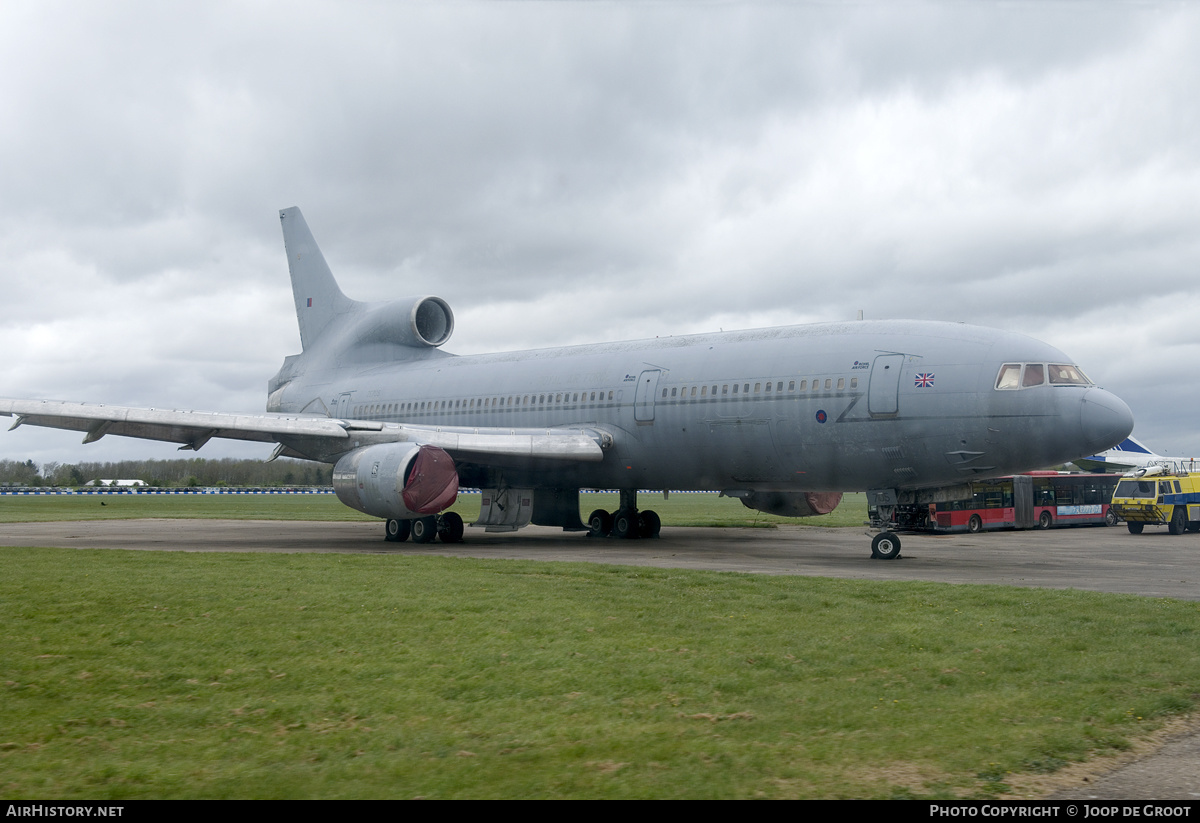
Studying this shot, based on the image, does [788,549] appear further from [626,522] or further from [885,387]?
[885,387]

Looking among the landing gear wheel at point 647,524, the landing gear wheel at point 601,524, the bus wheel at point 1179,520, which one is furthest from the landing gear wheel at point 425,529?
the bus wheel at point 1179,520

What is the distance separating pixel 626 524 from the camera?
25.9 metres

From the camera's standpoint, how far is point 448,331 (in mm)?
32281

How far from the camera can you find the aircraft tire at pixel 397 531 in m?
23.5

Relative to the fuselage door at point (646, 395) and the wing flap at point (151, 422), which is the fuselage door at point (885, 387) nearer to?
the fuselage door at point (646, 395)

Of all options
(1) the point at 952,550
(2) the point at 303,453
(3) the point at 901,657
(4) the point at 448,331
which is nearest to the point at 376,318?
(4) the point at 448,331

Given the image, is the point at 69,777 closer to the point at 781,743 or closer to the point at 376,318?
the point at 781,743

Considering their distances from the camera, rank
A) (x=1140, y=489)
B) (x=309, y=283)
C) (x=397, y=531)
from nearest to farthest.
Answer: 1. (x=397, y=531)
2. (x=1140, y=489)
3. (x=309, y=283)

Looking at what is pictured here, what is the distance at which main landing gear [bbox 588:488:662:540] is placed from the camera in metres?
25.8

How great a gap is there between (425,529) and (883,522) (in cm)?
1096

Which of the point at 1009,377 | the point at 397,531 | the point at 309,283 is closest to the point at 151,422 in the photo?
the point at 397,531

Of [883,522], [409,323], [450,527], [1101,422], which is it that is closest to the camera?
[1101,422]

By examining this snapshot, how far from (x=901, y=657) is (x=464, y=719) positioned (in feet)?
13.3

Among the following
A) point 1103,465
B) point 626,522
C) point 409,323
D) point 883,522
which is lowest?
point 626,522
